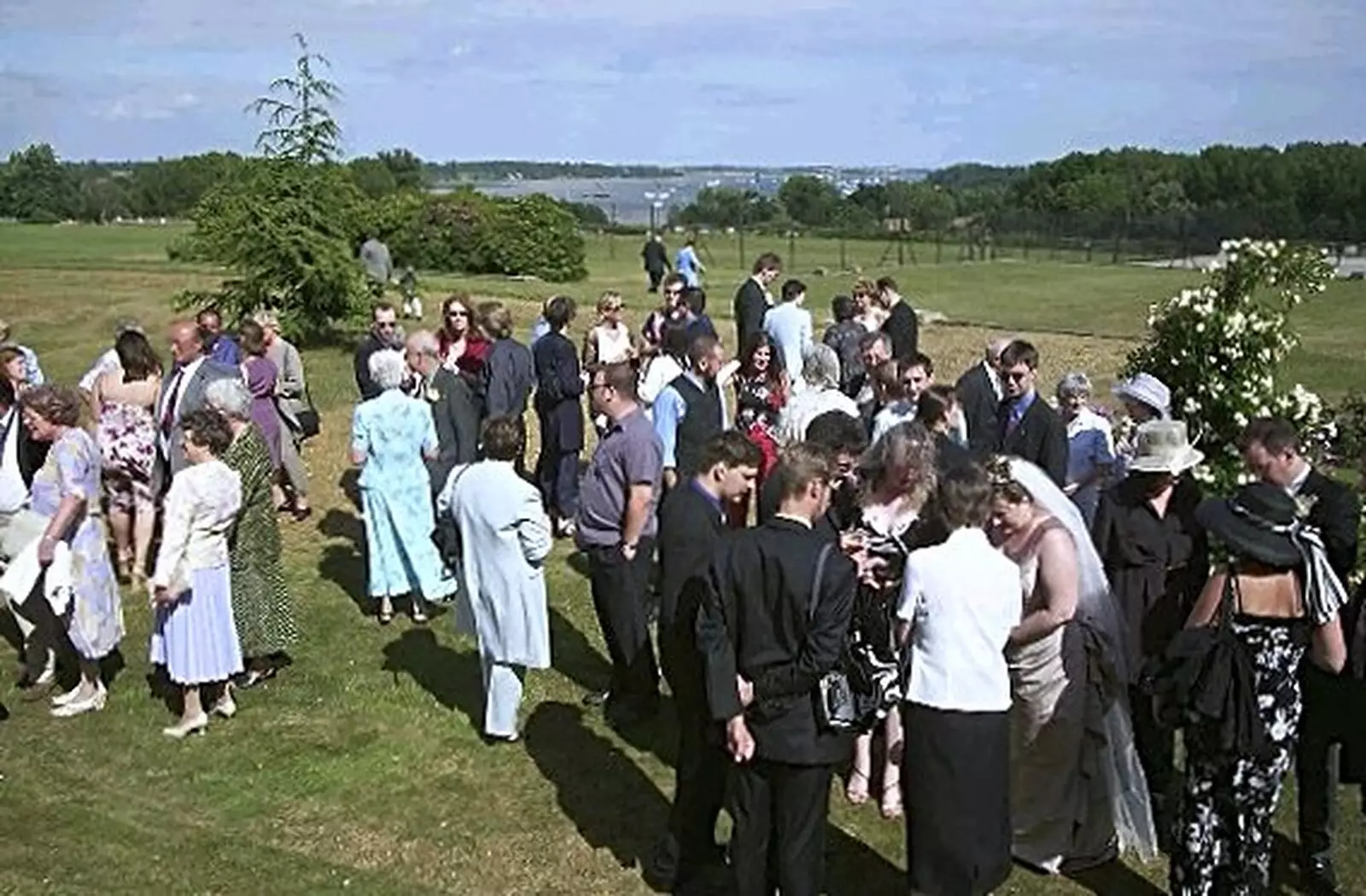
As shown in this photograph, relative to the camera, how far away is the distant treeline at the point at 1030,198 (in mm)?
51688

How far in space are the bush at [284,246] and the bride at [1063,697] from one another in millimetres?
17569

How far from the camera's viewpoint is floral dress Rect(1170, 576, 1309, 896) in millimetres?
5230

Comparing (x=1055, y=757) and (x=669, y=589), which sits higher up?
(x=669, y=589)

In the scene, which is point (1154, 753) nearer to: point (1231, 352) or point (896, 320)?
point (1231, 352)

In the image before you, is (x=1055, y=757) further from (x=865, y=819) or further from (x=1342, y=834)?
(x=1342, y=834)

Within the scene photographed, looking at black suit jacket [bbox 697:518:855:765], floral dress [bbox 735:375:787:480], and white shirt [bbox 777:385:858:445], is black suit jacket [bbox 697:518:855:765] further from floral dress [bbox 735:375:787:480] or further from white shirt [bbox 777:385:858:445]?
floral dress [bbox 735:375:787:480]

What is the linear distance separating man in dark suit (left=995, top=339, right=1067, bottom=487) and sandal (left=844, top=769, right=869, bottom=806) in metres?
2.02

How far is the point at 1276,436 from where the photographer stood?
5.68 meters

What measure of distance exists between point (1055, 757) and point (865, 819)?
1.04m

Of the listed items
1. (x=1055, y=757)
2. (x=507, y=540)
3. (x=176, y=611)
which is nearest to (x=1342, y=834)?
(x=1055, y=757)

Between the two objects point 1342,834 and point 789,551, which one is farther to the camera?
point 1342,834

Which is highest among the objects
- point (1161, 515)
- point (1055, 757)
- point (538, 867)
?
point (1161, 515)

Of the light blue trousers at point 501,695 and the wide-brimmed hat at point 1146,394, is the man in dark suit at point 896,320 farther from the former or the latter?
the light blue trousers at point 501,695

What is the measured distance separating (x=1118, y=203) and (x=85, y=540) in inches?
2777
